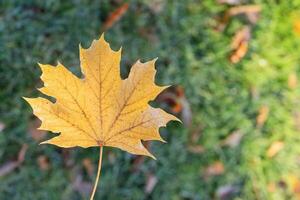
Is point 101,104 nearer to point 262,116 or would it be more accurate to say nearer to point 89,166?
point 89,166

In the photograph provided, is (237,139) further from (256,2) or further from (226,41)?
(256,2)

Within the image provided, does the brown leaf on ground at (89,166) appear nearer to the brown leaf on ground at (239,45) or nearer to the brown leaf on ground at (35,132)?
the brown leaf on ground at (35,132)

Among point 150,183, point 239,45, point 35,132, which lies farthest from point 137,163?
point 239,45

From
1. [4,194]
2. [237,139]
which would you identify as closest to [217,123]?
[237,139]

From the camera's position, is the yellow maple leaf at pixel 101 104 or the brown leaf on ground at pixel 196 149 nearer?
the yellow maple leaf at pixel 101 104

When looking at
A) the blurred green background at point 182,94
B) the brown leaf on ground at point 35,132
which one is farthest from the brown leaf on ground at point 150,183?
the brown leaf on ground at point 35,132

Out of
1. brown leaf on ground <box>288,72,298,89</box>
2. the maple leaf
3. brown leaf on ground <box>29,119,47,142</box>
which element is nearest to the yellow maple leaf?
the maple leaf

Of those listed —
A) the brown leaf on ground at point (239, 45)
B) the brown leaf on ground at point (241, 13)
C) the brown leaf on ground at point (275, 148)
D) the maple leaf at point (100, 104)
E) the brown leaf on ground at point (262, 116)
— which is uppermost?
the brown leaf on ground at point (241, 13)
